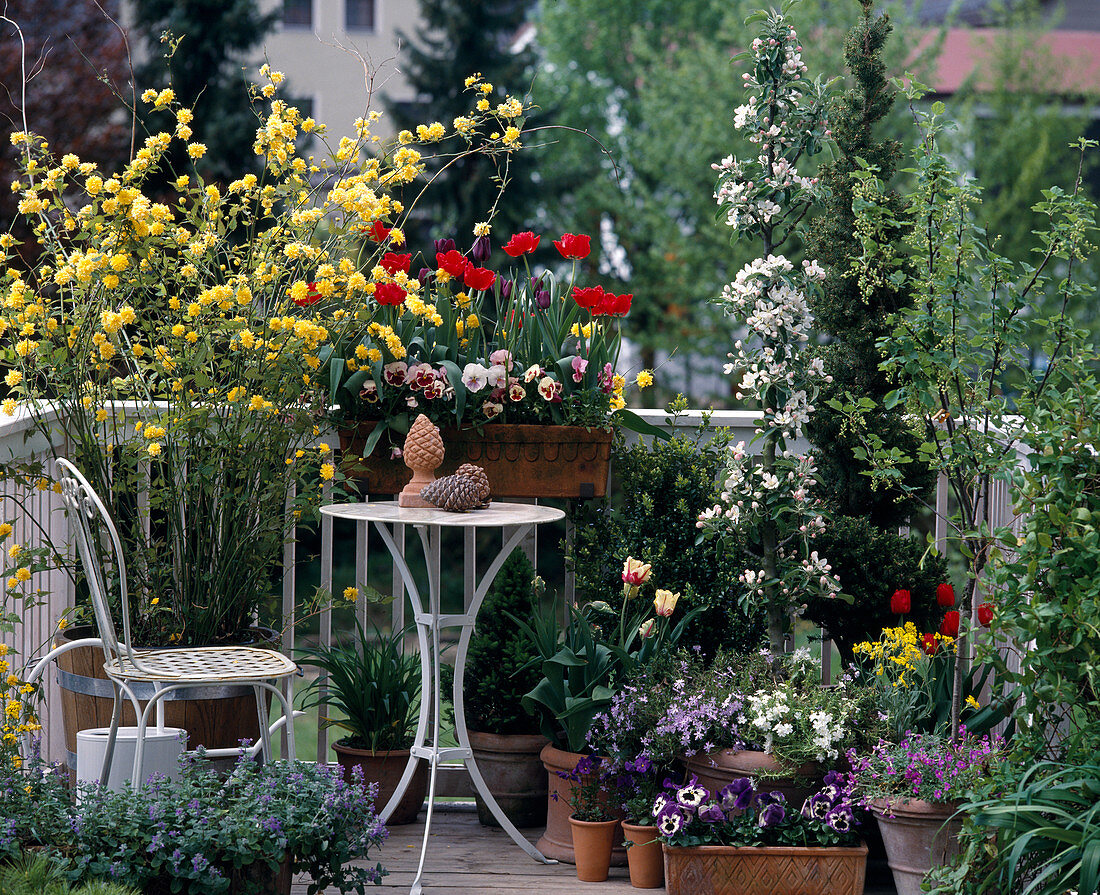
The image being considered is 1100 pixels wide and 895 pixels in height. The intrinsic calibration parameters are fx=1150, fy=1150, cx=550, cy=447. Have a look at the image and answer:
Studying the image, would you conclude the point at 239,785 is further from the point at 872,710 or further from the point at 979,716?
the point at 979,716

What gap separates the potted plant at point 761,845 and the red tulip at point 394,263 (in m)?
1.70

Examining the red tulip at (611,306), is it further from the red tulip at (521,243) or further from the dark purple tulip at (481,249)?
the dark purple tulip at (481,249)

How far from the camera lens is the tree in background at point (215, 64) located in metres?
11.4

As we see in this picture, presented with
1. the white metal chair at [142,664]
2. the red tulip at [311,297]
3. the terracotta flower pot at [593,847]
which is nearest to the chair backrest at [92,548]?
the white metal chair at [142,664]

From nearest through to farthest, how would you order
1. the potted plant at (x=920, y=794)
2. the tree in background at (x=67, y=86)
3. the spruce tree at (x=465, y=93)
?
the potted plant at (x=920, y=794), the tree in background at (x=67, y=86), the spruce tree at (x=465, y=93)

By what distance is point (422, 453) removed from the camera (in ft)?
10.3

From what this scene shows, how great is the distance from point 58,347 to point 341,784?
1353 millimetres

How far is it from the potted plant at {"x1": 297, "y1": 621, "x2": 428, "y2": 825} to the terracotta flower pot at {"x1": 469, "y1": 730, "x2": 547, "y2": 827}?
0.22 metres

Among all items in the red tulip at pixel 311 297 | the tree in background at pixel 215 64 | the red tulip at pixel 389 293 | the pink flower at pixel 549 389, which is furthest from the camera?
the tree in background at pixel 215 64

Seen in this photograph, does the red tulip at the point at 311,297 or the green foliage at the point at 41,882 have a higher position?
the red tulip at the point at 311,297

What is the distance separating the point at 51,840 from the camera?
7.88ft

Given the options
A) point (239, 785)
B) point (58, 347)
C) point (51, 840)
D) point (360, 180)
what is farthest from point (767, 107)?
point (51, 840)

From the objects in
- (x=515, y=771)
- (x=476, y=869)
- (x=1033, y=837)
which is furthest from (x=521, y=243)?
(x=1033, y=837)

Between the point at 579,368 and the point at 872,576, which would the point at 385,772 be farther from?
the point at 872,576
